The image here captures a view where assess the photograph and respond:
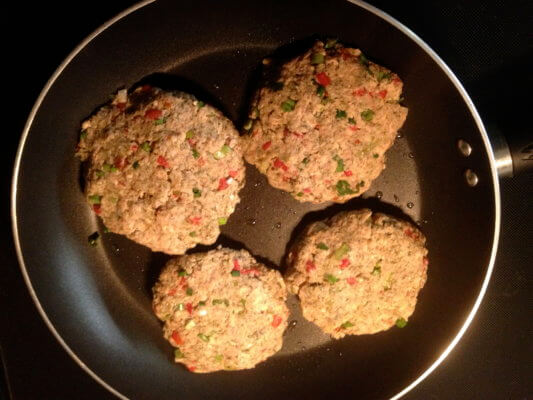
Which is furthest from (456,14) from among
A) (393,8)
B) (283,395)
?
(283,395)

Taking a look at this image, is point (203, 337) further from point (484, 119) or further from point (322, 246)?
point (484, 119)

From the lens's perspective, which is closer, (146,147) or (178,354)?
(146,147)

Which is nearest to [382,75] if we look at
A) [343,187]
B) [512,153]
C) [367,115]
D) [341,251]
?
[367,115]

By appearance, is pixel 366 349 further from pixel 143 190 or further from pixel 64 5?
pixel 64 5

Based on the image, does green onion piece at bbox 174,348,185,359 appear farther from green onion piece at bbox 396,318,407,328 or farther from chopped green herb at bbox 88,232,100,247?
green onion piece at bbox 396,318,407,328

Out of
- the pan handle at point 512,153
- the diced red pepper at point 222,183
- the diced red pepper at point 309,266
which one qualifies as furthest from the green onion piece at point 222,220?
the pan handle at point 512,153
